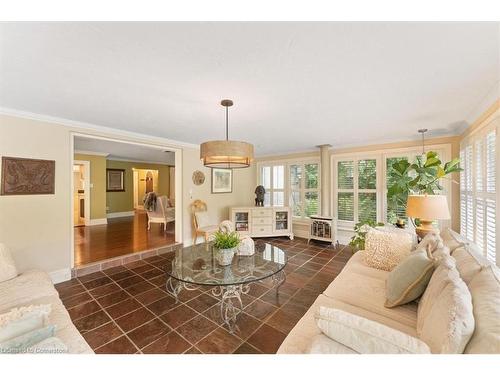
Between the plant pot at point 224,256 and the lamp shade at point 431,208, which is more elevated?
the lamp shade at point 431,208

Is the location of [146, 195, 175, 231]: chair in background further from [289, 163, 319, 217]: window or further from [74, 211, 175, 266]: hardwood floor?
[289, 163, 319, 217]: window

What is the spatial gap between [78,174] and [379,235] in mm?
8412

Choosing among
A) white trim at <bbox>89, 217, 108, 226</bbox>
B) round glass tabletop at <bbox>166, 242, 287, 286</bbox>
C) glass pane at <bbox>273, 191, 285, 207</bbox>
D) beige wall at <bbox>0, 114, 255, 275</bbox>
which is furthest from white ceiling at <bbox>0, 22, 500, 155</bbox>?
white trim at <bbox>89, 217, 108, 226</bbox>

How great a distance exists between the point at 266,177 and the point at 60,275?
4456 mm

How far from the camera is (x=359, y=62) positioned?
1.46 metres

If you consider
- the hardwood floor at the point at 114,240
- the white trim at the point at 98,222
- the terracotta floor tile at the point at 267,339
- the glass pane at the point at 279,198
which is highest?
the glass pane at the point at 279,198

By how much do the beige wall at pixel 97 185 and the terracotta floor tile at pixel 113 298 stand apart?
467 cm

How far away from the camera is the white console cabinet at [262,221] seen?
15.9ft

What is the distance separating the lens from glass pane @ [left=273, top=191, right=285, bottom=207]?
5.47 meters

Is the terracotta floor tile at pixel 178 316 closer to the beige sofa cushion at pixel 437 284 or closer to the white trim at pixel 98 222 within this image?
the beige sofa cushion at pixel 437 284

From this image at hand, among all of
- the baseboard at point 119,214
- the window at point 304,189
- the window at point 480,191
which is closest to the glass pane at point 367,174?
the window at point 304,189

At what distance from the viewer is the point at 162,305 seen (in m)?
2.14
